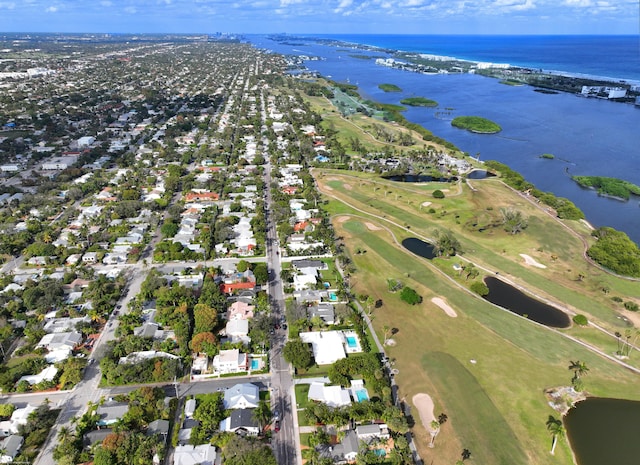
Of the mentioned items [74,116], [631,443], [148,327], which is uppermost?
[74,116]

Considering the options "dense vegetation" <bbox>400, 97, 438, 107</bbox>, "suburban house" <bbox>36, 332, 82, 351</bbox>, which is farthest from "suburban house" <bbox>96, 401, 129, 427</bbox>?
"dense vegetation" <bbox>400, 97, 438, 107</bbox>

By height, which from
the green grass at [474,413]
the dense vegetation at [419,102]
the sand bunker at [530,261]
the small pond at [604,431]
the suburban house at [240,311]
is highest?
the dense vegetation at [419,102]

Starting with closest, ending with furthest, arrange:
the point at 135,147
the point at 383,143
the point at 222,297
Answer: the point at 222,297 < the point at 135,147 < the point at 383,143

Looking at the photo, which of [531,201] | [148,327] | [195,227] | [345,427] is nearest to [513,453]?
[345,427]

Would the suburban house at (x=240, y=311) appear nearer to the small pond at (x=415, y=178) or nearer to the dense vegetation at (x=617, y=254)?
the dense vegetation at (x=617, y=254)

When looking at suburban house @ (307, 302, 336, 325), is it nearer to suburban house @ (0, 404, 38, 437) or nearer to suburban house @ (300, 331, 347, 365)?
suburban house @ (300, 331, 347, 365)

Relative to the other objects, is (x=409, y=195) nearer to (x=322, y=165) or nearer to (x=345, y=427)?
(x=322, y=165)

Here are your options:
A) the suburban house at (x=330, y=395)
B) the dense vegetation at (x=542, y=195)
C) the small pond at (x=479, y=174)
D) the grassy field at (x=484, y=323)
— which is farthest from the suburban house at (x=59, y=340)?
the small pond at (x=479, y=174)
